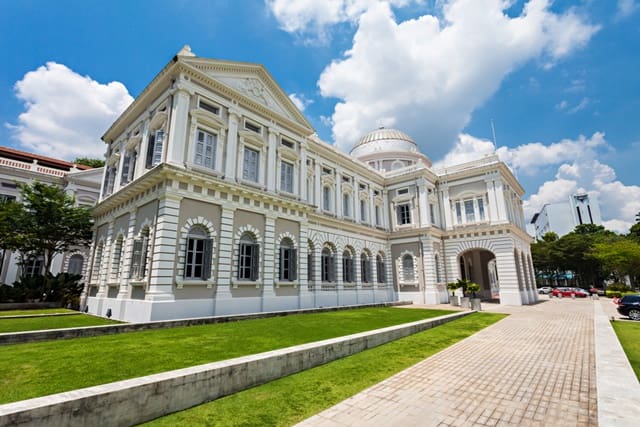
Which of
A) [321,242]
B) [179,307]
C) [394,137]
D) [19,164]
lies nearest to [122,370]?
[179,307]

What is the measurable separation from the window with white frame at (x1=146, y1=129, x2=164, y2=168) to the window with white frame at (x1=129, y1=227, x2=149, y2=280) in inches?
123

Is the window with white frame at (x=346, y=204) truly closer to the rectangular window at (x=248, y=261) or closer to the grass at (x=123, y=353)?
the rectangular window at (x=248, y=261)

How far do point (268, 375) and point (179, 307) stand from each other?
810 cm

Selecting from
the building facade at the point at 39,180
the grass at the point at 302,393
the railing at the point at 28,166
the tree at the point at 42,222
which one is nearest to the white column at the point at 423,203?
the grass at the point at 302,393

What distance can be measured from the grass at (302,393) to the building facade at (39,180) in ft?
83.4

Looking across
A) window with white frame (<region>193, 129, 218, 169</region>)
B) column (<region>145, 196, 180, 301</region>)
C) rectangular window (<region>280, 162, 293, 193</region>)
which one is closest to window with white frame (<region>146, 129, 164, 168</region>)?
window with white frame (<region>193, 129, 218, 169</region>)

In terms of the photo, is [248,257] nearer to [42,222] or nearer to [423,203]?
[42,222]

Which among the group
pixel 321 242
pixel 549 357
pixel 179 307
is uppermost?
pixel 321 242

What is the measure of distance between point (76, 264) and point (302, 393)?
99.2 feet

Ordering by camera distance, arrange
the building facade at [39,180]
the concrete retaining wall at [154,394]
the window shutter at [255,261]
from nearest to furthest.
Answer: the concrete retaining wall at [154,394] → the window shutter at [255,261] → the building facade at [39,180]

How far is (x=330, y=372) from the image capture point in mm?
6113

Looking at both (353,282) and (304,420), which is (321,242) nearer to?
(353,282)

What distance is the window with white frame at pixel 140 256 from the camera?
1292cm

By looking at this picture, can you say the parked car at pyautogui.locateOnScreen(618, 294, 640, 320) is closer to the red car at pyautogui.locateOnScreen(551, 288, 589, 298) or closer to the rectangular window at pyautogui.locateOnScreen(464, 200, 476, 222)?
the rectangular window at pyautogui.locateOnScreen(464, 200, 476, 222)
